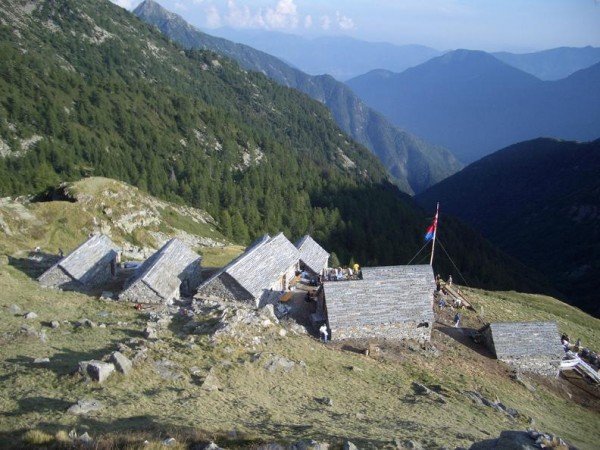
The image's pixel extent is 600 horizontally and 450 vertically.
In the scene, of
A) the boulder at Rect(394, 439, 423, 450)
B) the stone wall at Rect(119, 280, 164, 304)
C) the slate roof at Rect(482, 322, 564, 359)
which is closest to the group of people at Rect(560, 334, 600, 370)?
the slate roof at Rect(482, 322, 564, 359)

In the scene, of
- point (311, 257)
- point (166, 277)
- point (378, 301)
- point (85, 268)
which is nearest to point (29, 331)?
point (166, 277)

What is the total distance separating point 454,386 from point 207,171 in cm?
9584

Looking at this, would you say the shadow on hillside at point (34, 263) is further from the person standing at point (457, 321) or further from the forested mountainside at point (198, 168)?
the forested mountainside at point (198, 168)

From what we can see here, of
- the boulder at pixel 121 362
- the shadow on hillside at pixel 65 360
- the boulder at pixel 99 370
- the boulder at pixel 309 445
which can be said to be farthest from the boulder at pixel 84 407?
the boulder at pixel 309 445

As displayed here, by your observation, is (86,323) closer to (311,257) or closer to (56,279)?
(56,279)

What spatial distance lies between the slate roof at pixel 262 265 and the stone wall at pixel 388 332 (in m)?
7.11

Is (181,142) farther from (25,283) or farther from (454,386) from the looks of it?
(454,386)

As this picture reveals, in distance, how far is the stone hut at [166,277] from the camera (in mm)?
32344

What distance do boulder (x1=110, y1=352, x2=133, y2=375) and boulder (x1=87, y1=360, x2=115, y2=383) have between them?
38 centimetres

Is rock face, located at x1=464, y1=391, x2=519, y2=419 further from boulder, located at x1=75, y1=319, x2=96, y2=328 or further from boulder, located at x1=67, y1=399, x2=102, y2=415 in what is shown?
boulder, located at x1=75, y1=319, x2=96, y2=328

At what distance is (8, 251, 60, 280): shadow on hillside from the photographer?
118ft

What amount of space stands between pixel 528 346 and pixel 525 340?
17.5 inches

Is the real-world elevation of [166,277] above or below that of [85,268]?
above

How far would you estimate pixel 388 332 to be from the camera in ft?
106
